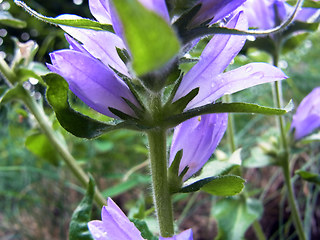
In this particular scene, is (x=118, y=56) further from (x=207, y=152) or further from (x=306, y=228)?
(x=306, y=228)

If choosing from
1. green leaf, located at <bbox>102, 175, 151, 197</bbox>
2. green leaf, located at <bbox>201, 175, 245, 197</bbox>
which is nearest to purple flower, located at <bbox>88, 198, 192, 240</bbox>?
green leaf, located at <bbox>201, 175, 245, 197</bbox>

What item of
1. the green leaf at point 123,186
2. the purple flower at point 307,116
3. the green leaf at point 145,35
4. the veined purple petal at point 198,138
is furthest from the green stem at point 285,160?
the green leaf at point 145,35

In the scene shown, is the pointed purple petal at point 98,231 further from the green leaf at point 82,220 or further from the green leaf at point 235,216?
the green leaf at point 235,216

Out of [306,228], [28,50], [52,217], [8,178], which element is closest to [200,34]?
[28,50]

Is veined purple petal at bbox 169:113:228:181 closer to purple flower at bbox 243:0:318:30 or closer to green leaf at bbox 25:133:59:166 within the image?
purple flower at bbox 243:0:318:30

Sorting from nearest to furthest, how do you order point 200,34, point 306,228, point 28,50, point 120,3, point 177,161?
1. point 120,3
2. point 200,34
3. point 177,161
4. point 28,50
5. point 306,228

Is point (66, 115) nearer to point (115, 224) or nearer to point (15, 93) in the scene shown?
point (115, 224)
